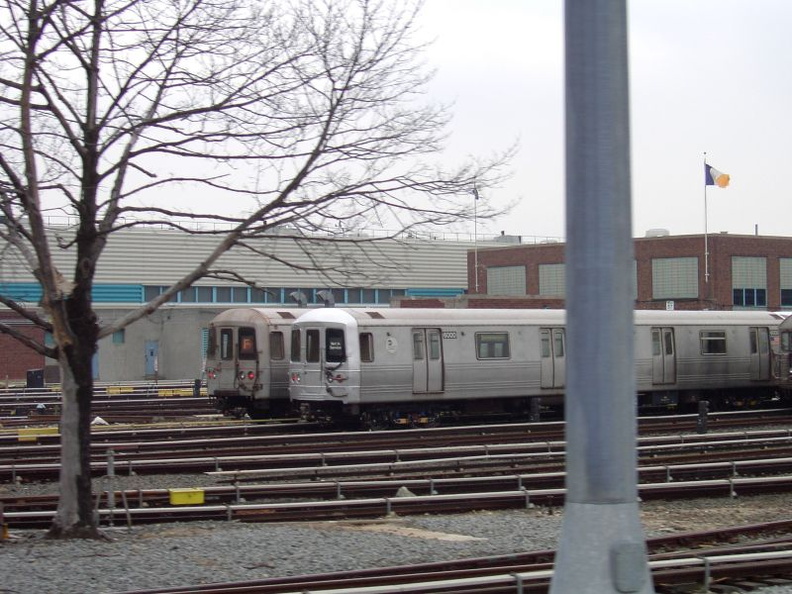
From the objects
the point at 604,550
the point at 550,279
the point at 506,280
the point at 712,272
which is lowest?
the point at 604,550

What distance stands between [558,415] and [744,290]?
2908cm

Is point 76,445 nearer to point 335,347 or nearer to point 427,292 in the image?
point 335,347

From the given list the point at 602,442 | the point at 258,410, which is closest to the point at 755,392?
the point at 258,410

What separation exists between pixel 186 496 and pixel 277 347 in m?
14.5

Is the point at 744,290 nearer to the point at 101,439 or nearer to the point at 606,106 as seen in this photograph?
the point at 101,439

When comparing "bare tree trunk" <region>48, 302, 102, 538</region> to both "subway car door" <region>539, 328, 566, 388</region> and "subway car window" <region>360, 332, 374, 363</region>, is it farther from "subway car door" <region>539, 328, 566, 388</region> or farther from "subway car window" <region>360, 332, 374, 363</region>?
"subway car door" <region>539, 328, 566, 388</region>

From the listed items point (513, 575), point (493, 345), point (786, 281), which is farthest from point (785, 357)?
point (786, 281)

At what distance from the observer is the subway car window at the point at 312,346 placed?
26.2 metres

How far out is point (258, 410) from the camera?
98.9 ft

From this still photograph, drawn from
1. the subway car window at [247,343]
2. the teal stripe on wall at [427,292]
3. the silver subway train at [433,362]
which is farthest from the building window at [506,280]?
the subway car window at [247,343]

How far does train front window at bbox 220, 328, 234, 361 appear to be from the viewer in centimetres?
2901

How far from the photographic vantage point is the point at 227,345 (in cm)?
2920

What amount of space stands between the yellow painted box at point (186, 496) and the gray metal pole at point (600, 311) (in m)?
10.0

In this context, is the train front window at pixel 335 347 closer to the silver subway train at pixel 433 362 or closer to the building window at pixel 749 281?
the silver subway train at pixel 433 362
